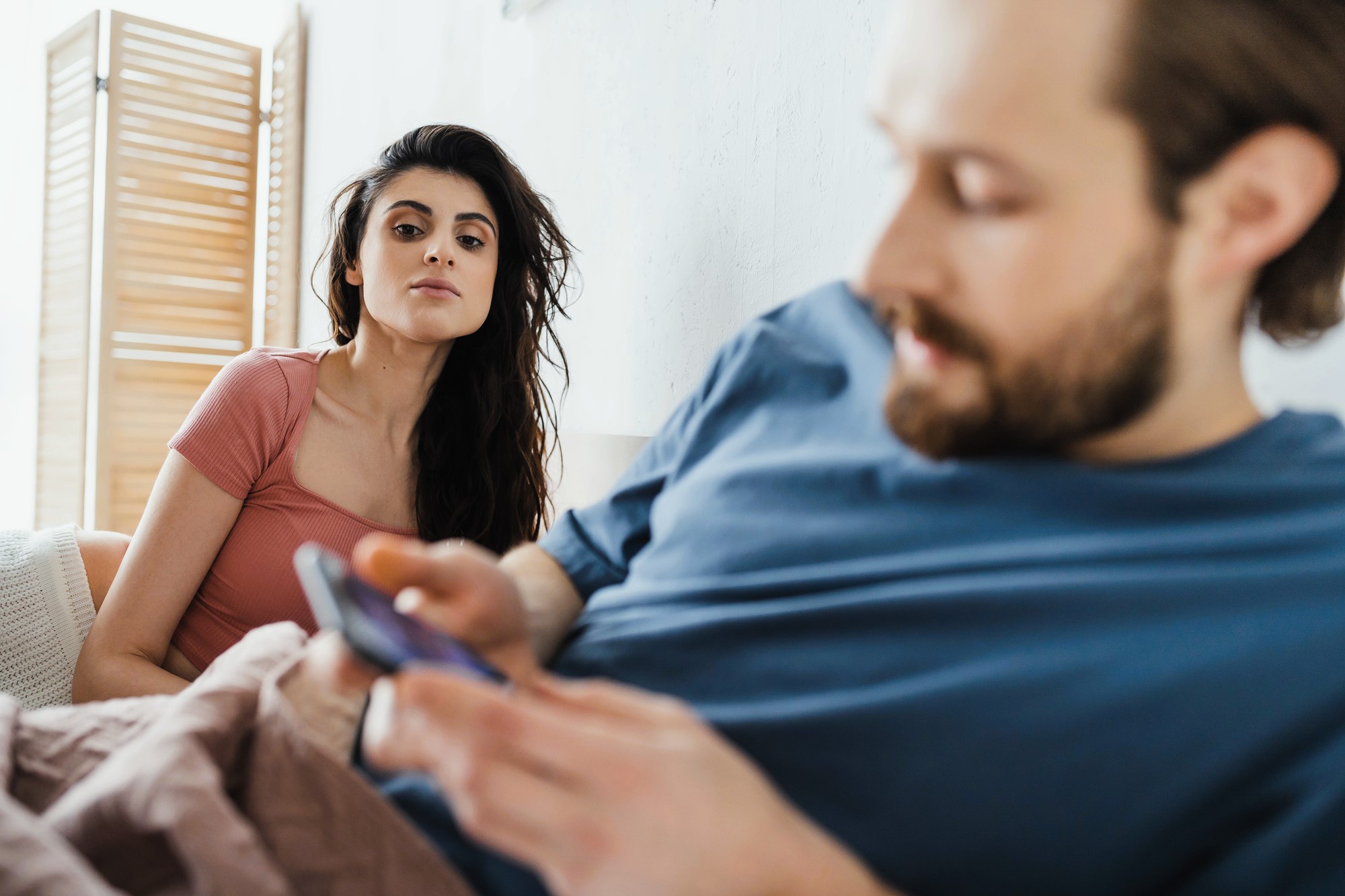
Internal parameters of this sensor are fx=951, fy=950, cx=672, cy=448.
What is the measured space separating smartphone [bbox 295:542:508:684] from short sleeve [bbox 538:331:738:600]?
33 centimetres

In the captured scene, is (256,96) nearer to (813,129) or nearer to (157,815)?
(813,129)

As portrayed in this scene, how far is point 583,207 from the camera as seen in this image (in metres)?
1.75

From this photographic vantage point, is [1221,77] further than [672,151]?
No

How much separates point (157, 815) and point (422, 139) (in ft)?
4.83

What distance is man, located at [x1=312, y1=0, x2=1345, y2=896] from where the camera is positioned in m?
0.57

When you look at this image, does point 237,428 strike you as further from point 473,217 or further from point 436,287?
point 473,217

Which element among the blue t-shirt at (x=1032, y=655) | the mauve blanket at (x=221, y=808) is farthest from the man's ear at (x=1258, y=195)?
the mauve blanket at (x=221, y=808)

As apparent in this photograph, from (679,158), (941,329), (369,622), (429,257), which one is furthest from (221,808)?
(429,257)

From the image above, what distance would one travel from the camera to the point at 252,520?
157 cm

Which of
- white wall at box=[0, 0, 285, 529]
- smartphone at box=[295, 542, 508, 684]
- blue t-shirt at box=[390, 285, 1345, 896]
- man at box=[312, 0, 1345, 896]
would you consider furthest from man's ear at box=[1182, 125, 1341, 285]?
white wall at box=[0, 0, 285, 529]

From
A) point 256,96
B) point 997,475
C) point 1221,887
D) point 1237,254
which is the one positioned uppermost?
point 256,96

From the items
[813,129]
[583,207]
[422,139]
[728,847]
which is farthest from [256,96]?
[728,847]

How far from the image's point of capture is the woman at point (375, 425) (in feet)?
4.89

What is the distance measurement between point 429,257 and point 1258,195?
1372 mm
